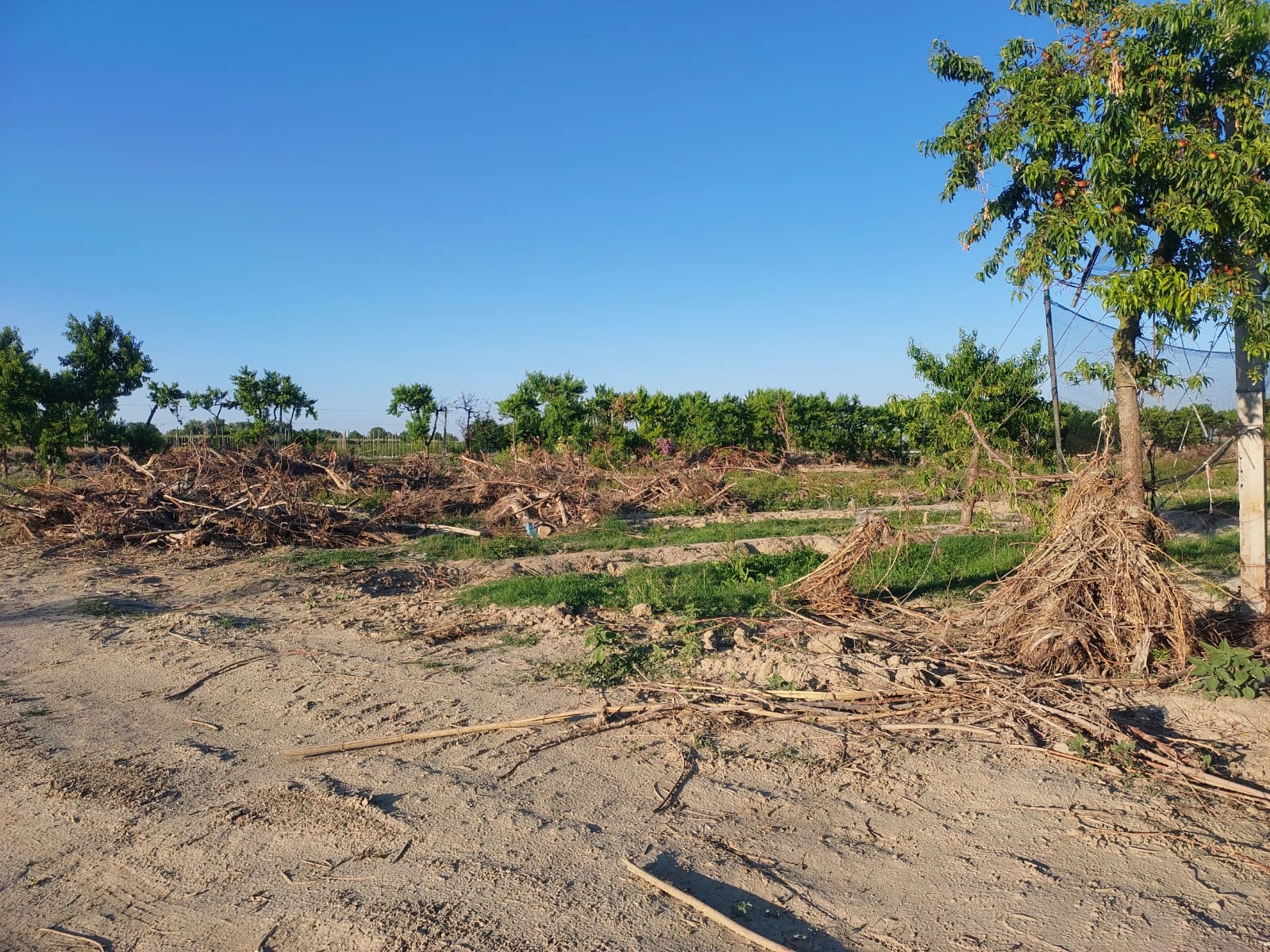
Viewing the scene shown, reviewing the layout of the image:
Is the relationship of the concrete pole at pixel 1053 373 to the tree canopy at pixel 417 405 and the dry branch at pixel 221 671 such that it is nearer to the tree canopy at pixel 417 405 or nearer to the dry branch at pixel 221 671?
the dry branch at pixel 221 671

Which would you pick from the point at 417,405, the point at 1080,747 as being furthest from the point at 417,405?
the point at 1080,747

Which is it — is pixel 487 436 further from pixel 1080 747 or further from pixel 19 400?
pixel 1080 747

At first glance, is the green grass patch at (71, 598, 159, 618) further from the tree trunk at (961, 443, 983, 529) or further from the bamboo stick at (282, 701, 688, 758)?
the tree trunk at (961, 443, 983, 529)

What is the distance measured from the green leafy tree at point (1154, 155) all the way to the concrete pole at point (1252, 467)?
0.38 m

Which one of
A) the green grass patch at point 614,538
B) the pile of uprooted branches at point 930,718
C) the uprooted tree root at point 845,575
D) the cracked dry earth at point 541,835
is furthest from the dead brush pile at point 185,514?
the pile of uprooted branches at point 930,718

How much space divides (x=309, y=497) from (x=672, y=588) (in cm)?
868

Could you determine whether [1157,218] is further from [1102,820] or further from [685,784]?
[685,784]

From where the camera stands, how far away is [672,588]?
919 centimetres

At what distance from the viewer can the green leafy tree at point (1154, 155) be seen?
5910 millimetres

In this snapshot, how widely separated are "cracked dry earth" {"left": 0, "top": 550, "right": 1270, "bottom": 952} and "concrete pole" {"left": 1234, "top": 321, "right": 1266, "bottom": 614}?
185cm

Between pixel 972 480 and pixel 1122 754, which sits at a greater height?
pixel 972 480

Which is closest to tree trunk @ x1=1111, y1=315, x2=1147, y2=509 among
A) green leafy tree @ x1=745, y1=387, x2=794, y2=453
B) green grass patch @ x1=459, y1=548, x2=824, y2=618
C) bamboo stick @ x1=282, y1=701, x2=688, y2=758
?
green grass patch @ x1=459, y1=548, x2=824, y2=618

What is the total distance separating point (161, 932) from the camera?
323 cm

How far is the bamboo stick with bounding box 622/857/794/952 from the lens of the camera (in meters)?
3.04
